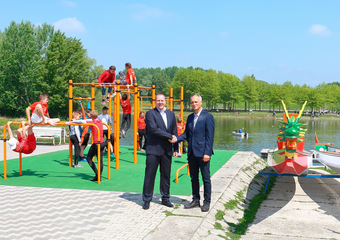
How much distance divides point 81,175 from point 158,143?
389 centimetres

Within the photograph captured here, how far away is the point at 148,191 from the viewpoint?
586 centimetres

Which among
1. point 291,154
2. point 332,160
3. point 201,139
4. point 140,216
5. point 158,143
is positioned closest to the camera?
point 140,216

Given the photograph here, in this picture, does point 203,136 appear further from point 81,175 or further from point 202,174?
point 81,175

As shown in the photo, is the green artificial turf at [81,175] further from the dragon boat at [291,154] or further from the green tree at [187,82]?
the green tree at [187,82]

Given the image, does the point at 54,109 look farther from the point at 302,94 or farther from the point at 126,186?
the point at 302,94

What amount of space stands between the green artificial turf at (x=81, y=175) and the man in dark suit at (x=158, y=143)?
124 cm

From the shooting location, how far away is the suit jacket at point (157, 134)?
5691 mm

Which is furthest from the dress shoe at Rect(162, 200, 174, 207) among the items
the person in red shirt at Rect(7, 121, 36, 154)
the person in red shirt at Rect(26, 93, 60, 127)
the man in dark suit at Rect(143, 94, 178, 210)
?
the person in red shirt at Rect(7, 121, 36, 154)

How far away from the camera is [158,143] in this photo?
580 cm

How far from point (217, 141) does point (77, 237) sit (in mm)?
33174

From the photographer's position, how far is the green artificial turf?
299 inches

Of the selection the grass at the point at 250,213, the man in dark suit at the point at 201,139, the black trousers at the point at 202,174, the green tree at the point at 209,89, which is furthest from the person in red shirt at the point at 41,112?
the green tree at the point at 209,89

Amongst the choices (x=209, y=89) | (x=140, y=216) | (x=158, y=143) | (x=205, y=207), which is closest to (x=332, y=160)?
(x=205, y=207)

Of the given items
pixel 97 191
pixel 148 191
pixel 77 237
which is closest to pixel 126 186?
pixel 97 191
